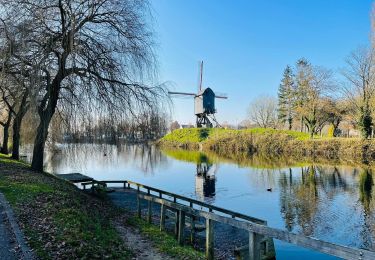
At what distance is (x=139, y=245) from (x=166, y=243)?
3.04 ft

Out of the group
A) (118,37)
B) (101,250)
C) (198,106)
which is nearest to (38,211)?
(101,250)

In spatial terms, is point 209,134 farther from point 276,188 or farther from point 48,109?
point 48,109

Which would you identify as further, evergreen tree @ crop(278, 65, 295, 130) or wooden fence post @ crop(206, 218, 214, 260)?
evergreen tree @ crop(278, 65, 295, 130)

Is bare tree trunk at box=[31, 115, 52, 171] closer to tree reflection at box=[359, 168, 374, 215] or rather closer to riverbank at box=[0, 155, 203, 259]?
riverbank at box=[0, 155, 203, 259]

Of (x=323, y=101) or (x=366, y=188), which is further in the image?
(x=323, y=101)

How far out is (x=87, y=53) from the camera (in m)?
10.8

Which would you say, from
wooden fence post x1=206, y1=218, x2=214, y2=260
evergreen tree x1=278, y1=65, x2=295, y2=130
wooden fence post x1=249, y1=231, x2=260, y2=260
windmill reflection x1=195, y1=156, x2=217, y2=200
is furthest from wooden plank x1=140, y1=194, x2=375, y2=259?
evergreen tree x1=278, y1=65, x2=295, y2=130

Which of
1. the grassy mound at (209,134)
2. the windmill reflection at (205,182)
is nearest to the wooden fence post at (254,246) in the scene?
the windmill reflection at (205,182)

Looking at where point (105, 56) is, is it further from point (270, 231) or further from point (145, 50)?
point (270, 231)

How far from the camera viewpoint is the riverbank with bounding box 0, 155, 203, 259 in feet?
21.6

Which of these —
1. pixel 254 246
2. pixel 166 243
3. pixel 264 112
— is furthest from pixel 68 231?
pixel 264 112

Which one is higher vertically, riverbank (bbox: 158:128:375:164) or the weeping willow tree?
the weeping willow tree

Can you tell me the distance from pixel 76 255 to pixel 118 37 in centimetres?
769

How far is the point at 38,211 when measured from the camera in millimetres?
8852
